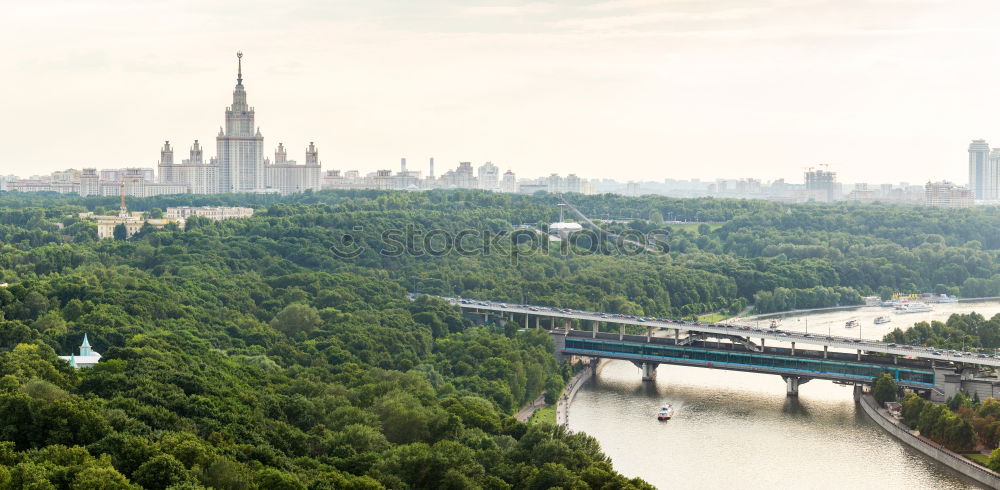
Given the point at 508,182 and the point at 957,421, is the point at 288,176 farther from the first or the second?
the point at 957,421

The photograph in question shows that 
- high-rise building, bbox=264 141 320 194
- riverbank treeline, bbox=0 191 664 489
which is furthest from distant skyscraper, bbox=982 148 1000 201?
riverbank treeline, bbox=0 191 664 489

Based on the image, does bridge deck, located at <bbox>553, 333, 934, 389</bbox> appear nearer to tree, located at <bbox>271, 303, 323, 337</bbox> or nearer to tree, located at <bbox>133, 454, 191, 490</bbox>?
tree, located at <bbox>271, 303, 323, 337</bbox>

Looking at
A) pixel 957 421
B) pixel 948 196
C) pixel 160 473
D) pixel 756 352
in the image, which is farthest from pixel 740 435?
pixel 948 196

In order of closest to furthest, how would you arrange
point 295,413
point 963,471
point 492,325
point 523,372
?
point 295,413
point 963,471
point 523,372
point 492,325

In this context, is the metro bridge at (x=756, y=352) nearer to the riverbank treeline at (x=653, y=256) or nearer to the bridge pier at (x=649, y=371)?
the bridge pier at (x=649, y=371)

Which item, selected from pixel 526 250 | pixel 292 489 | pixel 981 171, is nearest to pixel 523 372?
pixel 292 489

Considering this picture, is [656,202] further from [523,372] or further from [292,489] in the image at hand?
[292,489]
